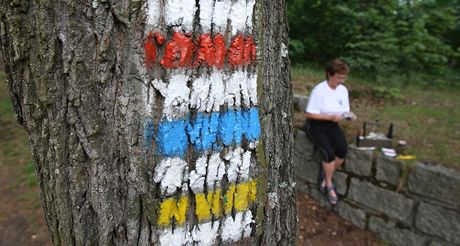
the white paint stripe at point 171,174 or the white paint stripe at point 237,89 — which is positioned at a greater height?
the white paint stripe at point 237,89

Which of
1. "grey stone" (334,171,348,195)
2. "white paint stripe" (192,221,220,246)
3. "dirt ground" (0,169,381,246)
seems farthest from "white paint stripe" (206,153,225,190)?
"grey stone" (334,171,348,195)

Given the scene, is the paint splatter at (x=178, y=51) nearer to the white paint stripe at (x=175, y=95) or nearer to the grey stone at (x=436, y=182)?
the white paint stripe at (x=175, y=95)

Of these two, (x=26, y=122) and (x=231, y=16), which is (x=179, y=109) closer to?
(x=231, y=16)

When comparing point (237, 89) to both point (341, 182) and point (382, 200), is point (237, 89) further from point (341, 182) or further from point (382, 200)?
point (341, 182)

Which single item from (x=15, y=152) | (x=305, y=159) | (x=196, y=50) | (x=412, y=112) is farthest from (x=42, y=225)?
(x=412, y=112)

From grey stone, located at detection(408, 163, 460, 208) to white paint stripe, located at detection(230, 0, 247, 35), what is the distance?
3.13 meters

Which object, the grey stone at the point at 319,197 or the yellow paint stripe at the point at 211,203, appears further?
the grey stone at the point at 319,197

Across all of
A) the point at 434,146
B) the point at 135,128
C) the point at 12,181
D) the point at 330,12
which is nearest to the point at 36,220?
the point at 12,181

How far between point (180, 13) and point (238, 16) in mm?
147

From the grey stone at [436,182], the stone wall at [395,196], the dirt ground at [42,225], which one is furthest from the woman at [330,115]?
the grey stone at [436,182]

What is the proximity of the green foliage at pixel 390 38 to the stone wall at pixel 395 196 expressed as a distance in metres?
3.30

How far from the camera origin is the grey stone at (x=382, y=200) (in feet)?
11.9

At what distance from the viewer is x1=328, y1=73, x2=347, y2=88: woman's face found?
3928 mm

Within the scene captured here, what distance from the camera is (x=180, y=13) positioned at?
2.53 ft
